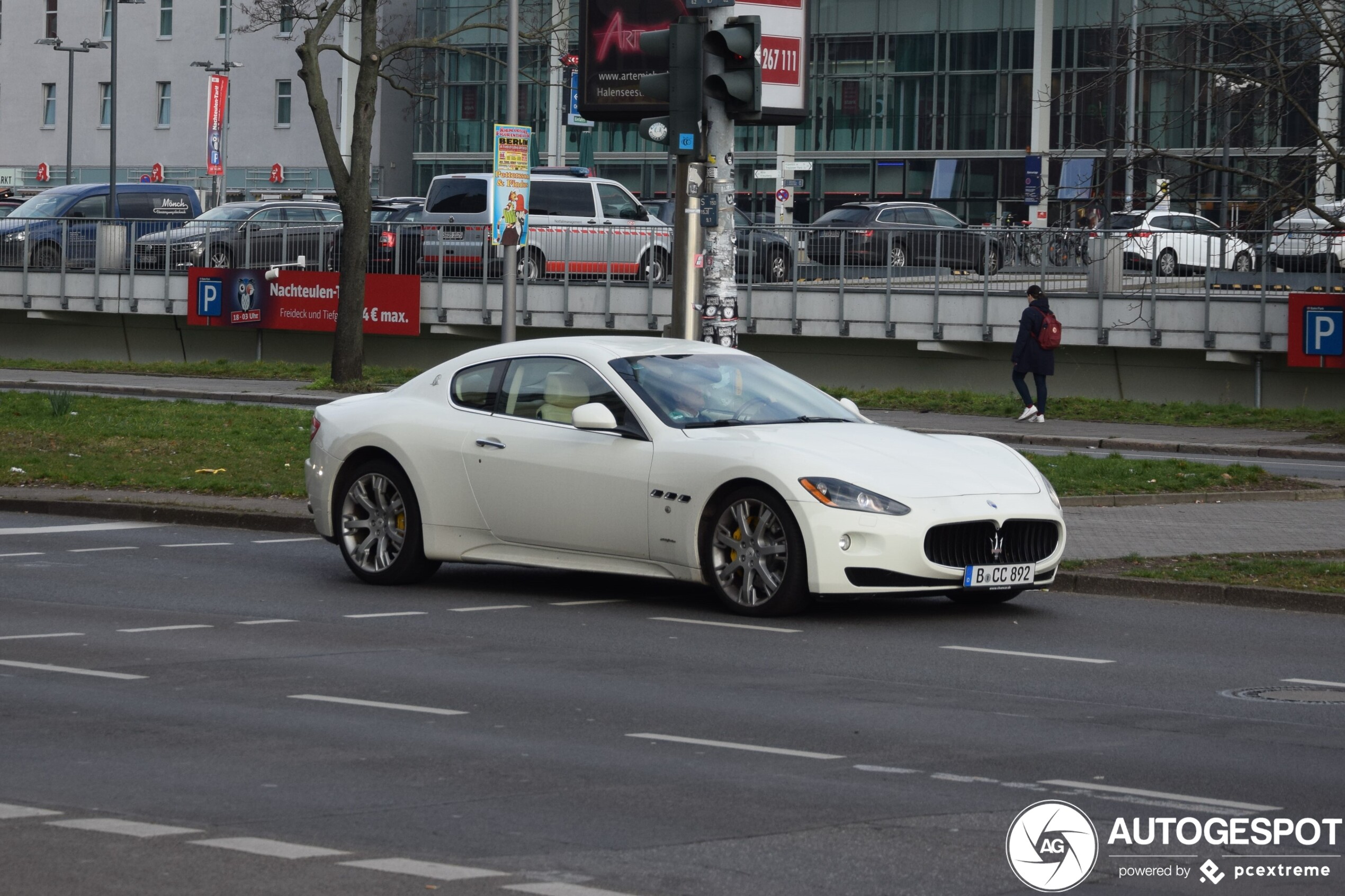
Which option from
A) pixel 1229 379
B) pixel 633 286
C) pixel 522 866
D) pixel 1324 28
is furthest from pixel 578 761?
pixel 633 286

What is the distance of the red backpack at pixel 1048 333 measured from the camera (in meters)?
27.1

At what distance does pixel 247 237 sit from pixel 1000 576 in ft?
93.1

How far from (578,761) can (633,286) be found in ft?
89.0

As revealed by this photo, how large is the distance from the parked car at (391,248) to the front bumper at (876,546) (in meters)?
25.4

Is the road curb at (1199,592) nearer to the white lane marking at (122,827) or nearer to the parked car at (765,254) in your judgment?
the white lane marking at (122,827)

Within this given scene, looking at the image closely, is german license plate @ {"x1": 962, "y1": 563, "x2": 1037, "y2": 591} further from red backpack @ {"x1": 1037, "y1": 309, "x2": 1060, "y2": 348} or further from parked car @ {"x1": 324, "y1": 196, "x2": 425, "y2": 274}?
parked car @ {"x1": 324, "y1": 196, "x2": 425, "y2": 274}

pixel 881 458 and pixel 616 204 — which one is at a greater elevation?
pixel 616 204

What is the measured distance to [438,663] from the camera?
930 centimetres

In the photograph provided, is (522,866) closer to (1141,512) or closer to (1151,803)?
(1151,803)

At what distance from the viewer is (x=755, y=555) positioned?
34.7ft

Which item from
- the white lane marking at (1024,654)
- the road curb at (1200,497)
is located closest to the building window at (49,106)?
the road curb at (1200,497)

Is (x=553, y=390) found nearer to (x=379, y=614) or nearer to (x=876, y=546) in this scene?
(x=379, y=614)

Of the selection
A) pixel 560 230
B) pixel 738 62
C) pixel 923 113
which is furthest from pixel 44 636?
pixel 923 113

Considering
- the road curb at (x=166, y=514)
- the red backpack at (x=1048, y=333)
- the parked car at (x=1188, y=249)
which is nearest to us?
the road curb at (x=166, y=514)
